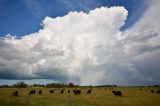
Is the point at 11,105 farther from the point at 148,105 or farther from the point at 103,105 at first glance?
the point at 148,105

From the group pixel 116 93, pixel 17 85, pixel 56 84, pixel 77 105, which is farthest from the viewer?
pixel 56 84

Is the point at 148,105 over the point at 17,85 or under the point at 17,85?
under

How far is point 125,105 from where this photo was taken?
27.4 m

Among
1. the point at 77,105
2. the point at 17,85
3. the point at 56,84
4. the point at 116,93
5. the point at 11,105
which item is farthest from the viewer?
the point at 56,84

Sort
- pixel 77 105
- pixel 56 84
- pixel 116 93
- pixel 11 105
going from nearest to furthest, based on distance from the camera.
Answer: pixel 11 105, pixel 77 105, pixel 116 93, pixel 56 84

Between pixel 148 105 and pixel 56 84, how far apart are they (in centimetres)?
14240

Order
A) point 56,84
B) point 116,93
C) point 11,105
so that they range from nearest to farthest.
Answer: point 11,105 → point 116,93 → point 56,84

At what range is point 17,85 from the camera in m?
138

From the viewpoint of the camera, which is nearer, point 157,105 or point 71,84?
point 157,105

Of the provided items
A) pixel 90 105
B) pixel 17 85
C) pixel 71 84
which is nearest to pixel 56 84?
pixel 71 84

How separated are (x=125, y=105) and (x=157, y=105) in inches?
150

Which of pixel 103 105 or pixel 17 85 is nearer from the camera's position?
pixel 103 105

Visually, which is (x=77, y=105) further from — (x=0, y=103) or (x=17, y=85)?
(x=17, y=85)

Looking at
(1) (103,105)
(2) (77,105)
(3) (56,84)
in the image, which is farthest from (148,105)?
(3) (56,84)
